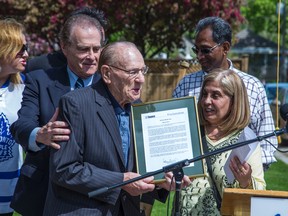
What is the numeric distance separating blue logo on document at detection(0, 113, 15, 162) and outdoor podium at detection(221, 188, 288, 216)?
166 centimetres

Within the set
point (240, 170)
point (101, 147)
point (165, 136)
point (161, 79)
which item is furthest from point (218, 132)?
point (161, 79)

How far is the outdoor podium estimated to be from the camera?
3.59 metres

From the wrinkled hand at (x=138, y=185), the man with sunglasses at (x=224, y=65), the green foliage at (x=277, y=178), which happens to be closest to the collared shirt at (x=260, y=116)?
the man with sunglasses at (x=224, y=65)

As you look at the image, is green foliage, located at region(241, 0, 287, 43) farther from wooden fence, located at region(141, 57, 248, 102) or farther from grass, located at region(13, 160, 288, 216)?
grass, located at region(13, 160, 288, 216)

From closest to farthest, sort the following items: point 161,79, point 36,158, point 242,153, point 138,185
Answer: point 138,185
point 242,153
point 36,158
point 161,79

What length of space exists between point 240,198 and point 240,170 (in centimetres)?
31

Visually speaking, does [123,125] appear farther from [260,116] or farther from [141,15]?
[141,15]

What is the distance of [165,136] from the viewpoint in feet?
12.1

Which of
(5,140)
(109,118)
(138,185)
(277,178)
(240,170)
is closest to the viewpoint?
(138,185)

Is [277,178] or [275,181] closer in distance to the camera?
[275,181]

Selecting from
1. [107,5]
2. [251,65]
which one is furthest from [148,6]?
[251,65]

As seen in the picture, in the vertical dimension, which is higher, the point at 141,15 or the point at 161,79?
the point at 141,15

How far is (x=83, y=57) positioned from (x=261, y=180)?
132 centimetres

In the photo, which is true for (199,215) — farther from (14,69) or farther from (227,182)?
(14,69)
